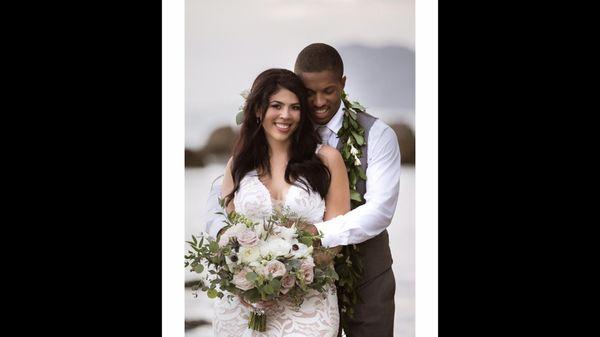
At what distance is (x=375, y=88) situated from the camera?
5.13 m

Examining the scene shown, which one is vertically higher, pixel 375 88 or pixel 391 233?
pixel 375 88

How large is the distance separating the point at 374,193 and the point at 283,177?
0.51 m

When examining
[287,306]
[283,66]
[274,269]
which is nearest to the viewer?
[274,269]

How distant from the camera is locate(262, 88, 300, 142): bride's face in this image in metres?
5.02

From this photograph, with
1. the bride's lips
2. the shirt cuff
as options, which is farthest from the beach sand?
the bride's lips

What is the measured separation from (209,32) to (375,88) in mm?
976

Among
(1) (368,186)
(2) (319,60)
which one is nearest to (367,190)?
(1) (368,186)

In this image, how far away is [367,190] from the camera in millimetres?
5082

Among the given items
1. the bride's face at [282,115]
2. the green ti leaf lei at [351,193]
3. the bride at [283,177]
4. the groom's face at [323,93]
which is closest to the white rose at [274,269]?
the bride at [283,177]

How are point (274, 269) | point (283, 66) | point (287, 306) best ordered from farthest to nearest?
point (283, 66)
point (287, 306)
point (274, 269)

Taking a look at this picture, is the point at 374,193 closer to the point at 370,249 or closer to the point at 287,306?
the point at 370,249
